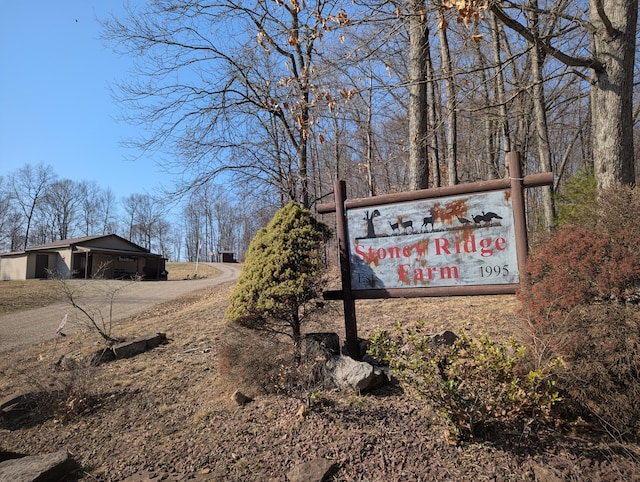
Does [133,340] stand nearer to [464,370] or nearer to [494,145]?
[464,370]

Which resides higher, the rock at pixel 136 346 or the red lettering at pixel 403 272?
the red lettering at pixel 403 272

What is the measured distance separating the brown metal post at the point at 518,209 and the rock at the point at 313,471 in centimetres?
241

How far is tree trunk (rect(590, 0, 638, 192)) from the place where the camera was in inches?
160

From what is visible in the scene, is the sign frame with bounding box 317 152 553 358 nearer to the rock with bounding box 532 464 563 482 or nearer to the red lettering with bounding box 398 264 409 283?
the red lettering with bounding box 398 264 409 283

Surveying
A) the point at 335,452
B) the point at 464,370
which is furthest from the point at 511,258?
the point at 335,452

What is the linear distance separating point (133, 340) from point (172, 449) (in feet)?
13.2

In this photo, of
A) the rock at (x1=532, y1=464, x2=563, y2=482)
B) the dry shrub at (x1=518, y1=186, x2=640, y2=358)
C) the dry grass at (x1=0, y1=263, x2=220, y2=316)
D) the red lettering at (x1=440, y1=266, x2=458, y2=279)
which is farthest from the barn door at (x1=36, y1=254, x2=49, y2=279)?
the rock at (x1=532, y1=464, x2=563, y2=482)

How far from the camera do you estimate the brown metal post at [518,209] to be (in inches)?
145

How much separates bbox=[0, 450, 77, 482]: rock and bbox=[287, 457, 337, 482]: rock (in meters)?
1.89

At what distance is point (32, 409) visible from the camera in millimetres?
4594

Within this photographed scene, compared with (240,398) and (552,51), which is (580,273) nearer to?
(552,51)

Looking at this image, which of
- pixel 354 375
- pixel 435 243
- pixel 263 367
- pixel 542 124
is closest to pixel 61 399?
pixel 263 367

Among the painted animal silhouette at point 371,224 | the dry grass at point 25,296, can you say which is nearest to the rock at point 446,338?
the painted animal silhouette at point 371,224

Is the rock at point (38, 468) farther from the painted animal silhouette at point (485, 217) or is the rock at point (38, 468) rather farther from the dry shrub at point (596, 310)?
the painted animal silhouette at point (485, 217)
